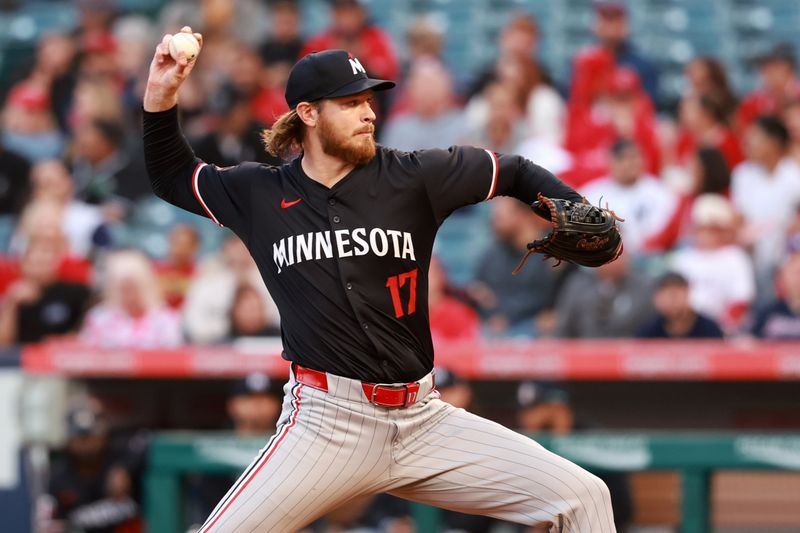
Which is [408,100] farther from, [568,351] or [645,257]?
[568,351]

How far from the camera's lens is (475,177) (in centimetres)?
350

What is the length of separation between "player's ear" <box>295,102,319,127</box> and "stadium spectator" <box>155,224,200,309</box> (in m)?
4.10

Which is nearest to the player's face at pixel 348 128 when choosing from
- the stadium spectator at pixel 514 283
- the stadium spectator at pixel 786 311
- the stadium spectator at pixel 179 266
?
the stadium spectator at pixel 786 311

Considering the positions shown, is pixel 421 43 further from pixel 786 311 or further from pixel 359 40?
pixel 786 311

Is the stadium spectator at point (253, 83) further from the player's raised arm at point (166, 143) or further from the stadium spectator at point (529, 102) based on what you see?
the player's raised arm at point (166, 143)

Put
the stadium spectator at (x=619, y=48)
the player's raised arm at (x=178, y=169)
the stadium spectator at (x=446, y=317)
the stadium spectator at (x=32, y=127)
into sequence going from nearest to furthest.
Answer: the player's raised arm at (x=178, y=169)
the stadium spectator at (x=446, y=317)
the stadium spectator at (x=619, y=48)
the stadium spectator at (x=32, y=127)

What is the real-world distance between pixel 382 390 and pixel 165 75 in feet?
3.60

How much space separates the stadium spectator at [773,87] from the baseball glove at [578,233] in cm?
483

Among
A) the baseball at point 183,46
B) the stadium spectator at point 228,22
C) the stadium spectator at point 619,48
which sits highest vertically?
the stadium spectator at point 228,22

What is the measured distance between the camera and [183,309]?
23.5 ft

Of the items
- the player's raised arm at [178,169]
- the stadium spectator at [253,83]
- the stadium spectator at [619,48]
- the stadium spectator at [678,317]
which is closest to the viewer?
the player's raised arm at [178,169]

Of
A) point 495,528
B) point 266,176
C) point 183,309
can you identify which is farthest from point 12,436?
point 266,176

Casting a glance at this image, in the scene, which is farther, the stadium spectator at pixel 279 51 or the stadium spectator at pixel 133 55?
the stadium spectator at pixel 133 55

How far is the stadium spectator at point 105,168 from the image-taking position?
28.3 feet
